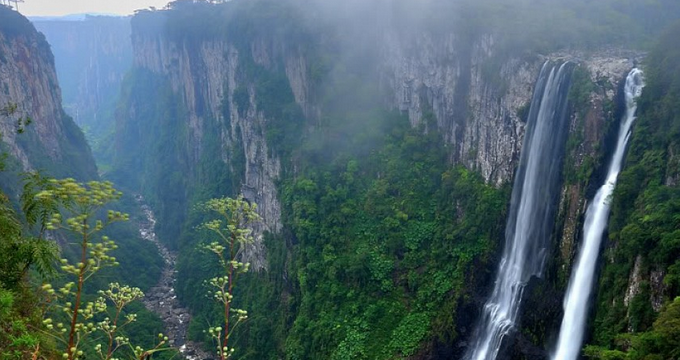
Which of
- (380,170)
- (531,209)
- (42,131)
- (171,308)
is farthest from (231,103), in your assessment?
(531,209)

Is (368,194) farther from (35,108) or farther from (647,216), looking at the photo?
(35,108)

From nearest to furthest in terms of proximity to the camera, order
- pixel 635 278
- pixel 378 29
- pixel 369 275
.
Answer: pixel 635 278 < pixel 369 275 < pixel 378 29

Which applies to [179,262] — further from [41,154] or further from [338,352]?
[338,352]

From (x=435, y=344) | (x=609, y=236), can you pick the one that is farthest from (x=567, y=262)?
(x=435, y=344)

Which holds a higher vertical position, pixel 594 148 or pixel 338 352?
pixel 594 148

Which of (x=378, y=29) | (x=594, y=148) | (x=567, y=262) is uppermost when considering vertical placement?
(x=378, y=29)

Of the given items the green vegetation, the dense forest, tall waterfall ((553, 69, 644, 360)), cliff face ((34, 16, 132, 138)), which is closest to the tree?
the dense forest

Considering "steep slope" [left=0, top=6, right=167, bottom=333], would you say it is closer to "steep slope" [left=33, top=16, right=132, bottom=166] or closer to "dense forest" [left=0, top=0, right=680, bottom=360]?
"dense forest" [left=0, top=0, right=680, bottom=360]

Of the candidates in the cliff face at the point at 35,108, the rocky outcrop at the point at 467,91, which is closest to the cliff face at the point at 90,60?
the cliff face at the point at 35,108
